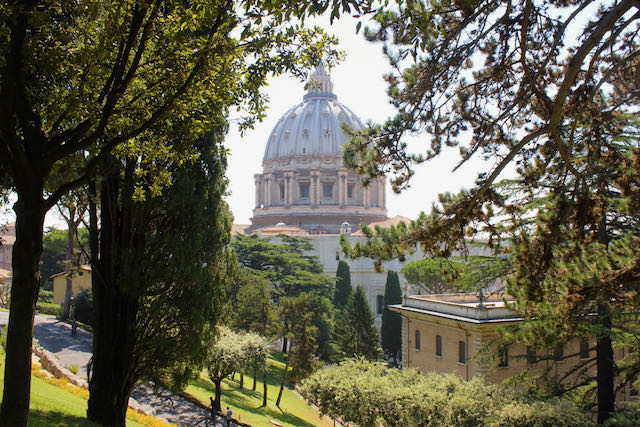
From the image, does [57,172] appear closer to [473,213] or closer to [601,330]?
[473,213]

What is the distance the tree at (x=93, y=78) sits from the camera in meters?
5.20

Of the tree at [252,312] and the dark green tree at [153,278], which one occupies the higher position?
the dark green tree at [153,278]

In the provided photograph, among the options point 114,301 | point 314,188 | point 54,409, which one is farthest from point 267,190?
point 54,409

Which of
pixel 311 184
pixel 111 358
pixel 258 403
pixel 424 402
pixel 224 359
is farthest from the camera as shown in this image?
pixel 311 184

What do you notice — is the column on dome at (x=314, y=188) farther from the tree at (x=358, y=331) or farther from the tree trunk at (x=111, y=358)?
the tree trunk at (x=111, y=358)

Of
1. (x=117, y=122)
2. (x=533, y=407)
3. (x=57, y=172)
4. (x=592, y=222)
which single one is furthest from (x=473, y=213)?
(x=533, y=407)

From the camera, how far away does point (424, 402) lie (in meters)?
15.2

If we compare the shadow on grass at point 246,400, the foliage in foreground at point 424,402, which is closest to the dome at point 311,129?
the shadow on grass at point 246,400

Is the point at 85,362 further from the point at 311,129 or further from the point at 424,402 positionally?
the point at 311,129

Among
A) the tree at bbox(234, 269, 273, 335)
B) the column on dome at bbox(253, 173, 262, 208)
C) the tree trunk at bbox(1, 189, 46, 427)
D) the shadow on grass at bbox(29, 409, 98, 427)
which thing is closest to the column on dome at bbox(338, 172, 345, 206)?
the column on dome at bbox(253, 173, 262, 208)

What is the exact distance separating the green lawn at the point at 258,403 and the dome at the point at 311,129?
49059 millimetres

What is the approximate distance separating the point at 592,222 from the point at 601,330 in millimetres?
4303

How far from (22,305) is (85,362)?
49.0 ft

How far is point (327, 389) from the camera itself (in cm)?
1845
